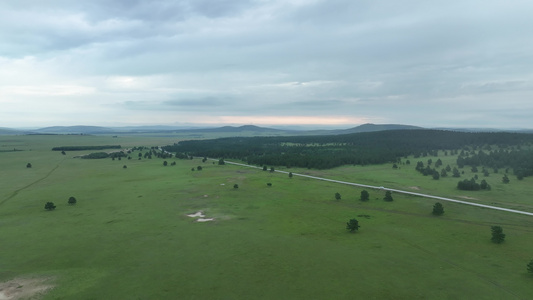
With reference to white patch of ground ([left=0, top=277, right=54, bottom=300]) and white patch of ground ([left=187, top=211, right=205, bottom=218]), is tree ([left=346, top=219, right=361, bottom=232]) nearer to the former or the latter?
white patch of ground ([left=187, top=211, right=205, bottom=218])

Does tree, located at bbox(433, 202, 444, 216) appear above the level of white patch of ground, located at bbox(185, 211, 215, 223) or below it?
above

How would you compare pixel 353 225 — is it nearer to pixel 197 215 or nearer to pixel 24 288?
pixel 197 215

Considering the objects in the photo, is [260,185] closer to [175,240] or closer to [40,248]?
[175,240]

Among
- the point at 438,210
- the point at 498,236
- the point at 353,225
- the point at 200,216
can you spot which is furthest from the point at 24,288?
the point at 438,210

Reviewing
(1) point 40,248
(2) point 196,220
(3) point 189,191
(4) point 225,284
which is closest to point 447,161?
(3) point 189,191

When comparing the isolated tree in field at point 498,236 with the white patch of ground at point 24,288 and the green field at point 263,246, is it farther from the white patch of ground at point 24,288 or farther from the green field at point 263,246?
the white patch of ground at point 24,288

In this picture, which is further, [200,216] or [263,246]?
[200,216]

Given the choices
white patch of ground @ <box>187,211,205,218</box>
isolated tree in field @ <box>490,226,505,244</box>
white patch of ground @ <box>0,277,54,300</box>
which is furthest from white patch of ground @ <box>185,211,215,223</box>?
isolated tree in field @ <box>490,226,505,244</box>
